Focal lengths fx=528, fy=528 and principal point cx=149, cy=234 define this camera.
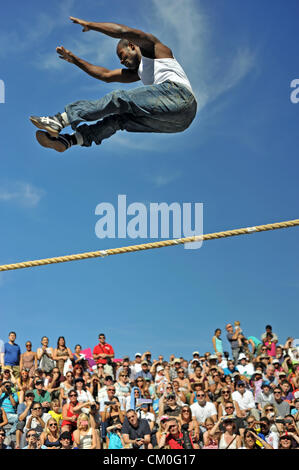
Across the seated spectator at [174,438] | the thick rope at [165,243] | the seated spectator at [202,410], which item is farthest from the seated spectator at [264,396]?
the thick rope at [165,243]

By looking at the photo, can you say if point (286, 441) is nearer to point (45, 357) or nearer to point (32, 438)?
point (32, 438)

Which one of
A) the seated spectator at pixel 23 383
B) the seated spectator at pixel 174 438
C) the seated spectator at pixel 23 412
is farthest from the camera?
the seated spectator at pixel 23 383

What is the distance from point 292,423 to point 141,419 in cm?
261

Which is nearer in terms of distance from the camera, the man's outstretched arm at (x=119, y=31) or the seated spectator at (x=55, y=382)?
the man's outstretched arm at (x=119, y=31)

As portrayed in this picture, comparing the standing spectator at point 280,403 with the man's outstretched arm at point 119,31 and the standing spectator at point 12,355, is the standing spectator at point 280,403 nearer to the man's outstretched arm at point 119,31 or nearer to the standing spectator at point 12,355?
the standing spectator at point 12,355

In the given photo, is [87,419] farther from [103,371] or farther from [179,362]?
[179,362]

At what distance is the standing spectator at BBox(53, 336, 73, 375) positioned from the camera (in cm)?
1130

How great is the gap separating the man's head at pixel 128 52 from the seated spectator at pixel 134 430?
5942mm

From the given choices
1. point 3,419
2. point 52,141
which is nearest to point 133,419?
point 3,419

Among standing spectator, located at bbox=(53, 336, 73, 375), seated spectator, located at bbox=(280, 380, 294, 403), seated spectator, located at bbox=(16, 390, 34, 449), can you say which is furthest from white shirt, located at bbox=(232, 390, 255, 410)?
seated spectator, located at bbox=(16, 390, 34, 449)

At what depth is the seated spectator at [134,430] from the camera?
895cm

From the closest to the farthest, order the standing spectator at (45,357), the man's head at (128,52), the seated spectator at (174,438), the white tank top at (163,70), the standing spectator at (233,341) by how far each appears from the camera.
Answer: the white tank top at (163,70)
the man's head at (128,52)
the seated spectator at (174,438)
the standing spectator at (45,357)
the standing spectator at (233,341)

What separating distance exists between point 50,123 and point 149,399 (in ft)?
21.0

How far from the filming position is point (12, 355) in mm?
11477
